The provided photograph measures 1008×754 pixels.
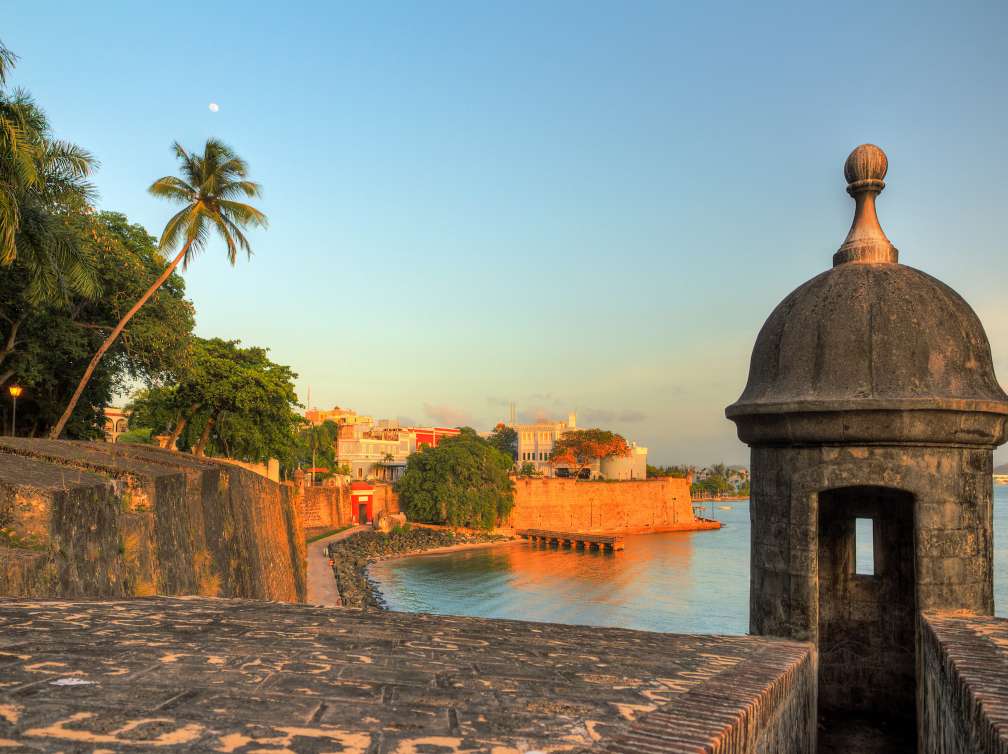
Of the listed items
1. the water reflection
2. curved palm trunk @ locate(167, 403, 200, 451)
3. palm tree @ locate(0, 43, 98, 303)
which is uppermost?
palm tree @ locate(0, 43, 98, 303)

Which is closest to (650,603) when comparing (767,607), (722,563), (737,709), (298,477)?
(722,563)

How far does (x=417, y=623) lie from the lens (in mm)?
3904

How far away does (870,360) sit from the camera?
4961 mm

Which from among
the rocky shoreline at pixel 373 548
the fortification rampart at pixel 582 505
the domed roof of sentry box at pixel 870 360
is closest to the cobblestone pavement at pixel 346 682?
the domed roof of sentry box at pixel 870 360

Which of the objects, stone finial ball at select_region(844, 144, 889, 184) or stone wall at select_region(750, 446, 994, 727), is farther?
stone finial ball at select_region(844, 144, 889, 184)

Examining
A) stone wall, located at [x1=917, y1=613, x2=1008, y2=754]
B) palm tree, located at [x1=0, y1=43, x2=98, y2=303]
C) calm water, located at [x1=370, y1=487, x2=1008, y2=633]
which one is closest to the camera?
stone wall, located at [x1=917, y1=613, x2=1008, y2=754]

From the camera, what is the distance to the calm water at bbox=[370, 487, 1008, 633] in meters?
33.7

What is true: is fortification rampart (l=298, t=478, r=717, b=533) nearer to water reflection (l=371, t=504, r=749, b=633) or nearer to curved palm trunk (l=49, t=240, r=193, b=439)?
water reflection (l=371, t=504, r=749, b=633)

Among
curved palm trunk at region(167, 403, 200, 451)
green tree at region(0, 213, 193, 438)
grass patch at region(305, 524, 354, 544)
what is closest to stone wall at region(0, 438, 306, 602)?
green tree at region(0, 213, 193, 438)

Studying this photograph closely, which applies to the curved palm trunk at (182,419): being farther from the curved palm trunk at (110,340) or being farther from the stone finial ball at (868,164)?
the stone finial ball at (868,164)

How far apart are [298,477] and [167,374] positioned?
22513 mm

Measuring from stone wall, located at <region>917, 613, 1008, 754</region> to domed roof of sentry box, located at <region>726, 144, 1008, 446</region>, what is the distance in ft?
4.14

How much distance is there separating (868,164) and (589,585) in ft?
127

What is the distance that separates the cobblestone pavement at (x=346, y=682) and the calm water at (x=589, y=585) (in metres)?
27.7
